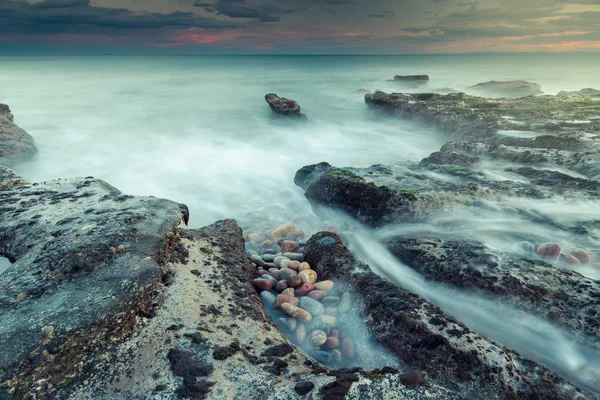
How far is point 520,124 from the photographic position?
11.5 meters

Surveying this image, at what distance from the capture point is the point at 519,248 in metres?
4.96

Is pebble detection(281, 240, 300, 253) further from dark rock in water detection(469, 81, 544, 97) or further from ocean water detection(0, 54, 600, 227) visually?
dark rock in water detection(469, 81, 544, 97)

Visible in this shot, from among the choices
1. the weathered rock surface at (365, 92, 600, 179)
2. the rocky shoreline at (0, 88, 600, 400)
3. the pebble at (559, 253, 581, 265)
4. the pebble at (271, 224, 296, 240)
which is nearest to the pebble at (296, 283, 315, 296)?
the rocky shoreline at (0, 88, 600, 400)

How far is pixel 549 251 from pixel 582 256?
0.39 meters

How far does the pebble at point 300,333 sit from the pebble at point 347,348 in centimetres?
41

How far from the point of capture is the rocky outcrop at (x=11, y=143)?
10.7m

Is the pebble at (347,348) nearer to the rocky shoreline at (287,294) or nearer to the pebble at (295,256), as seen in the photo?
the rocky shoreline at (287,294)

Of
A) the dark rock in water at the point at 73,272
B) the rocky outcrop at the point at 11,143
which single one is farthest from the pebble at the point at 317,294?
the rocky outcrop at the point at 11,143

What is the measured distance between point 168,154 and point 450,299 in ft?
36.8

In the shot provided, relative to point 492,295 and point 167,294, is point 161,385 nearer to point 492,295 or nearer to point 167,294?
point 167,294

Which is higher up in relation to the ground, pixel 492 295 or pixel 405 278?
pixel 492 295

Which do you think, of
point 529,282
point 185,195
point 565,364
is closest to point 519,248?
point 529,282

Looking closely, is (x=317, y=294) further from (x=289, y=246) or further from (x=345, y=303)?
(x=289, y=246)

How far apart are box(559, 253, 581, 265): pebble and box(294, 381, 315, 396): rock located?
386cm
